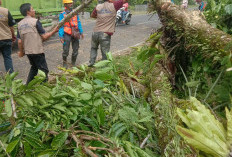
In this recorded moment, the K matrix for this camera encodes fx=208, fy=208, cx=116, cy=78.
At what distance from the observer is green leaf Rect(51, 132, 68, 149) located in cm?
125

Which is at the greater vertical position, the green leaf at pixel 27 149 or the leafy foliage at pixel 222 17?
the leafy foliage at pixel 222 17

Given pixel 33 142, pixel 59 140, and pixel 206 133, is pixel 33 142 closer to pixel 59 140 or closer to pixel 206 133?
pixel 59 140

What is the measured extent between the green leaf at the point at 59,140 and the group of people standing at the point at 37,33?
6.70 ft

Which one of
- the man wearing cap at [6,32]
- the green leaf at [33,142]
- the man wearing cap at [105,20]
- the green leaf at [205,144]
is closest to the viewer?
the green leaf at [205,144]

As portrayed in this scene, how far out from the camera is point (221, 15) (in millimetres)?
2754

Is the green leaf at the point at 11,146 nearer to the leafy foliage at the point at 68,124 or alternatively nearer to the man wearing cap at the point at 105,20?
the leafy foliage at the point at 68,124

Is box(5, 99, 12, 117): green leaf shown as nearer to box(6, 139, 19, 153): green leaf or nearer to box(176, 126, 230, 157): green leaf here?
box(6, 139, 19, 153): green leaf

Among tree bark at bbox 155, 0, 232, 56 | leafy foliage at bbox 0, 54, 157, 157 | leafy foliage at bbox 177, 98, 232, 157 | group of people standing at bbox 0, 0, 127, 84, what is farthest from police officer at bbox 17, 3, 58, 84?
leafy foliage at bbox 177, 98, 232, 157

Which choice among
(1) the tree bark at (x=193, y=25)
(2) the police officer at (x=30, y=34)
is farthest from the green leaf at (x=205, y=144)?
(2) the police officer at (x=30, y=34)

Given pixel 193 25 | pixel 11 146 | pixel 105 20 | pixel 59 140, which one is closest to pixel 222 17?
pixel 193 25

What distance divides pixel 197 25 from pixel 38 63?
309cm

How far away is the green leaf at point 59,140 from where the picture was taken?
1248 mm

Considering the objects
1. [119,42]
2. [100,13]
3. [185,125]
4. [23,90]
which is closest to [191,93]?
[185,125]

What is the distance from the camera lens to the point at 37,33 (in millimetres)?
3824
